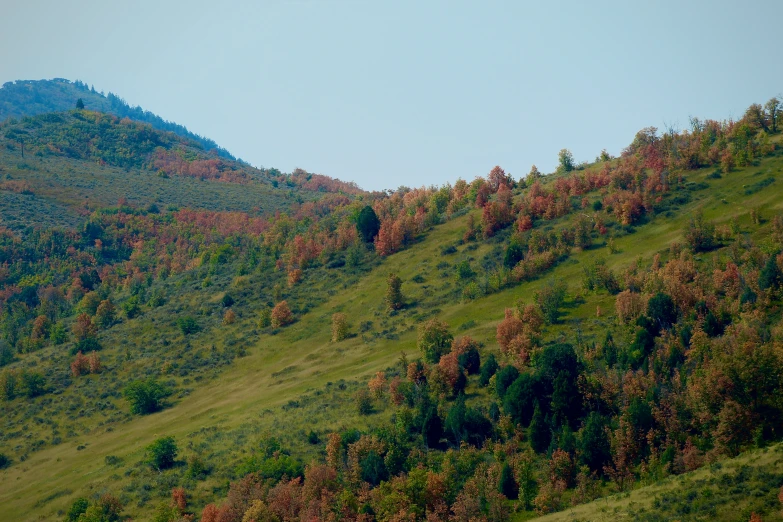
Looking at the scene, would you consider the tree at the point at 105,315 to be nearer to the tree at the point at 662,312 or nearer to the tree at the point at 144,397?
the tree at the point at 144,397

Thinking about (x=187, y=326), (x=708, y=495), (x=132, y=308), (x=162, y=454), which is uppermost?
(x=132, y=308)

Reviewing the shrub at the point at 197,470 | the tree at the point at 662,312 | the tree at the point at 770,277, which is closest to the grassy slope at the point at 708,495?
the tree at the point at 662,312

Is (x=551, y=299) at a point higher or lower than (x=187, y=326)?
lower

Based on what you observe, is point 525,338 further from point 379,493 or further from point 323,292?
point 323,292

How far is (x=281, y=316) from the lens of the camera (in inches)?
6033

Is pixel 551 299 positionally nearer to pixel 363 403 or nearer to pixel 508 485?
pixel 363 403

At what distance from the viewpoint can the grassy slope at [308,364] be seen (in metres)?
106

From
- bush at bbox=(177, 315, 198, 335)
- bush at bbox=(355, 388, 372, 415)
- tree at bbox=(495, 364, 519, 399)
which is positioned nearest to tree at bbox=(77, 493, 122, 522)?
bush at bbox=(355, 388, 372, 415)

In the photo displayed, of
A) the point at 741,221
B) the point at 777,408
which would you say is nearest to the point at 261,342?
the point at 741,221

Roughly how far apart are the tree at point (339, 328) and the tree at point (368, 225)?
133ft

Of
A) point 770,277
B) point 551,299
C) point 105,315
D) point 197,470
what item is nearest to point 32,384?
point 105,315

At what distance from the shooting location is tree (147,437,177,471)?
335 feet

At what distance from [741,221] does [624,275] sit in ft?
76.7

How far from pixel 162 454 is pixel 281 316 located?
176 feet
